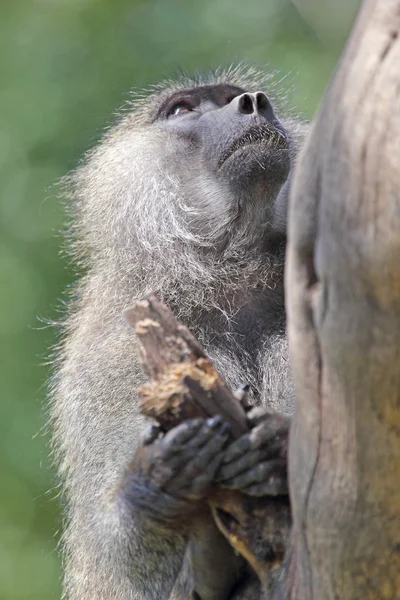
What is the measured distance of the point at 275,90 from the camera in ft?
18.2

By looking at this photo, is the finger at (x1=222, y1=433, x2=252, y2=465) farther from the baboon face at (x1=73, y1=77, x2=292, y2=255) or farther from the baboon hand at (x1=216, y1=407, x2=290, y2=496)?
the baboon face at (x1=73, y1=77, x2=292, y2=255)

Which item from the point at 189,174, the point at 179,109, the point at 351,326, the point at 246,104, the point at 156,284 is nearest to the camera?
the point at 351,326

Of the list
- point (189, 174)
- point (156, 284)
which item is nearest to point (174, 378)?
point (156, 284)

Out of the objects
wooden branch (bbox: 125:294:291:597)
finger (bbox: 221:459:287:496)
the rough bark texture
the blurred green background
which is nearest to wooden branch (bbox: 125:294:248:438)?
wooden branch (bbox: 125:294:291:597)

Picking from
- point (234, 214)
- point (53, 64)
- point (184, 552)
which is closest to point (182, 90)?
point (234, 214)

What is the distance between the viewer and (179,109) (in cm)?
497

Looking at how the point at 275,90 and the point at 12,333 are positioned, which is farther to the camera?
the point at 12,333

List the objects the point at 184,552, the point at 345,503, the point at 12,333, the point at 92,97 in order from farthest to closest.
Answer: the point at 92,97, the point at 12,333, the point at 184,552, the point at 345,503

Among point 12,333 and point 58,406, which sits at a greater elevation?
point 12,333

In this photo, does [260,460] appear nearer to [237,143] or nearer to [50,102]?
[237,143]

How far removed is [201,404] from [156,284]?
1483 millimetres

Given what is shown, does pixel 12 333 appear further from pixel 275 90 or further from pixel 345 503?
pixel 345 503

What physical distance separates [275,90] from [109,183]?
4.43 ft

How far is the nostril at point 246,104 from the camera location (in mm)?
4402
